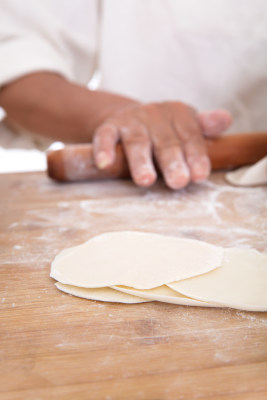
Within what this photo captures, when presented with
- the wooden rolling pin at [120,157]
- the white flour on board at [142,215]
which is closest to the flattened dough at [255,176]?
the white flour on board at [142,215]

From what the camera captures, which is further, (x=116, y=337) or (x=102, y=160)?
(x=102, y=160)

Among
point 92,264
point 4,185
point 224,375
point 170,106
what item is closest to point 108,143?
point 170,106

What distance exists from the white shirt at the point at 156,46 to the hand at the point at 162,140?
0.52 metres

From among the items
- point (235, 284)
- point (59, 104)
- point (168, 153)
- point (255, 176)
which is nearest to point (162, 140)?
point (168, 153)

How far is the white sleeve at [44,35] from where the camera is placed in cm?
169

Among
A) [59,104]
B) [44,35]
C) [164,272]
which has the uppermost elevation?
[44,35]

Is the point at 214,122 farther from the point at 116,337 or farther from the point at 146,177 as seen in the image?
the point at 116,337

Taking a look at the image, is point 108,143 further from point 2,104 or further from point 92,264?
point 2,104

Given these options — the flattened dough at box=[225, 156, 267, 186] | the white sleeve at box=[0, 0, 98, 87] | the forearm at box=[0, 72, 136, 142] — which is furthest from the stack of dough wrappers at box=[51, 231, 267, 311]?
the white sleeve at box=[0, 0, 98, 87]

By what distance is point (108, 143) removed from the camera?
1.32 meters

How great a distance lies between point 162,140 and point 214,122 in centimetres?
22

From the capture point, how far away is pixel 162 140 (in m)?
1.33

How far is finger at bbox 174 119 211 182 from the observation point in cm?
127

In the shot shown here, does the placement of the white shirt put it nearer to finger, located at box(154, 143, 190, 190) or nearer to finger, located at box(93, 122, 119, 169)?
finger, located at box(93, 122, 119, 169)
